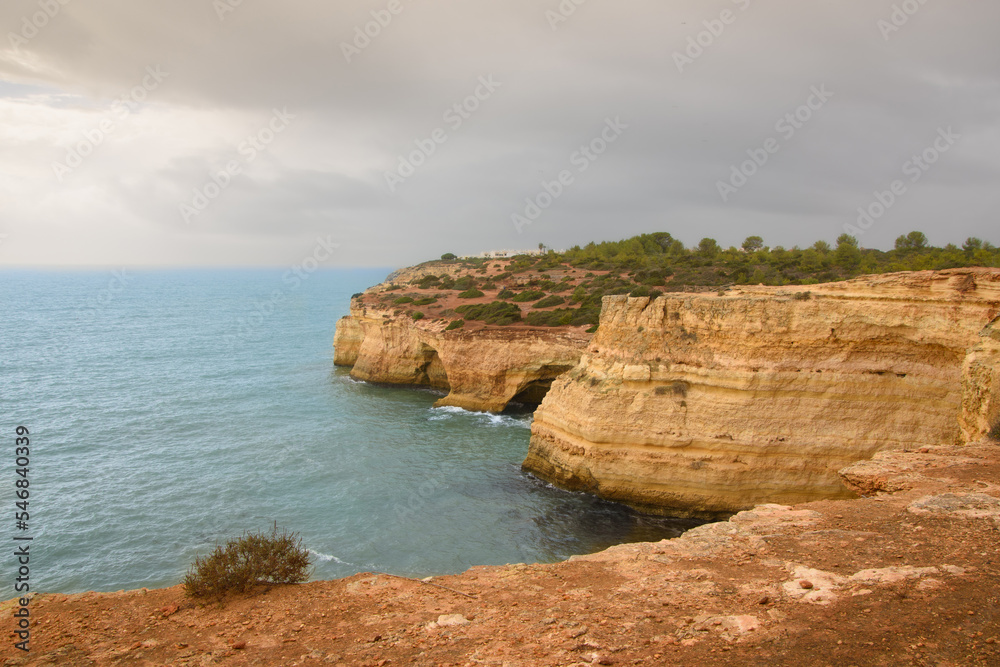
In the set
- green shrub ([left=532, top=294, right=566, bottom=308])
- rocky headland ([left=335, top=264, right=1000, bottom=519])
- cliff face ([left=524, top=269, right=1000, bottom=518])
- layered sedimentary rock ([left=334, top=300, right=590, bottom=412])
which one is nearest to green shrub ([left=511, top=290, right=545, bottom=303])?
green shrub ([left=532, top=294, right=566, bottom=308])

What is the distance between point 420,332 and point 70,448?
1768 centimetres

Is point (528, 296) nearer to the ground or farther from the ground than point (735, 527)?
farther from the ground

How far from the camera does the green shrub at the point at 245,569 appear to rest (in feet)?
24.0

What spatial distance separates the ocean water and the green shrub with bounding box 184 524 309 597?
5370 millimetres

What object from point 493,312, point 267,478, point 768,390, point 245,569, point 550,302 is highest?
point 550,302

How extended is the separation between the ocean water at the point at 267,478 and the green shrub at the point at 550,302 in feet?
28.4

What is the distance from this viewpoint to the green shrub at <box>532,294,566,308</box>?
112 ft

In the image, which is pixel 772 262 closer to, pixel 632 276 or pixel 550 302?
pixel 632 276

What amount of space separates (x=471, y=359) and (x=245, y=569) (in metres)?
21.8

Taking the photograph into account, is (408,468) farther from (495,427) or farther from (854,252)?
(854,252)

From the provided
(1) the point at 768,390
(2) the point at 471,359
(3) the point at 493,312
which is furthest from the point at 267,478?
(3) the point at 493,312

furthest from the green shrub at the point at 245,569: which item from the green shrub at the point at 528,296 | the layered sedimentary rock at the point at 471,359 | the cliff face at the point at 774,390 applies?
the green shrub at the point at 528,296

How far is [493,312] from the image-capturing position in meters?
32.9

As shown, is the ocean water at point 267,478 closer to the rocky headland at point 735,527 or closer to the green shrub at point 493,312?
the rocky headland at point 735,527
